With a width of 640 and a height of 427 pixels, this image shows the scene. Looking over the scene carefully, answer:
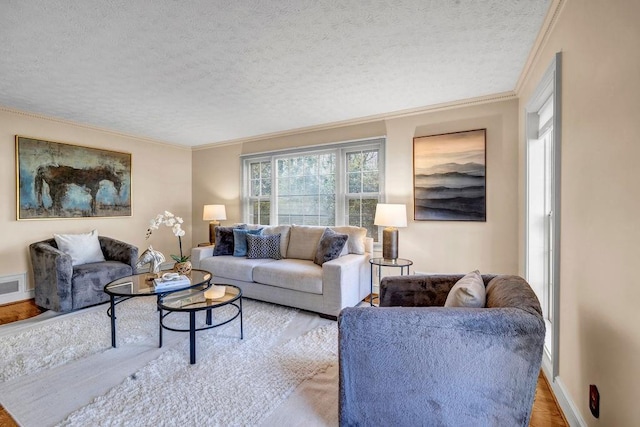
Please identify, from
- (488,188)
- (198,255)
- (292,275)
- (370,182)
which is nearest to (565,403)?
(488,188)

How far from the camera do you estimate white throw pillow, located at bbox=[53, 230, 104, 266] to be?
3551 millimetres

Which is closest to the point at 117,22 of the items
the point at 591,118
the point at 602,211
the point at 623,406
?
the point at 591,118

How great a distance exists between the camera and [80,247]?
11.9 feet

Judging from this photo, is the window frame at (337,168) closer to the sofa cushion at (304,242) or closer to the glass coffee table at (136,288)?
the sofa cushion at (304,242)

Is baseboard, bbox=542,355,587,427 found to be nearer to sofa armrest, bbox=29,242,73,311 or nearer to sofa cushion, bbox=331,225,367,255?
sofa cushion, bbox=331,225,367,255

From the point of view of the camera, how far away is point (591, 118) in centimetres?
141

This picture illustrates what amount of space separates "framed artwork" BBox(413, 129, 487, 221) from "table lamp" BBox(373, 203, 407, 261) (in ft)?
1.23

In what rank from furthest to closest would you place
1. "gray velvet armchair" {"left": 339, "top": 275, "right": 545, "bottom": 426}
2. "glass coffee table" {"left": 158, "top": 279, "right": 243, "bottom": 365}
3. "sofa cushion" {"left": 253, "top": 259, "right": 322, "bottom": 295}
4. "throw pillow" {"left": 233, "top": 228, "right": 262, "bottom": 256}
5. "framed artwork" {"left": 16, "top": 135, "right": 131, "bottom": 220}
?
"throw pillow" {"left": 233, "top": 228, "right": 262, "bottom": 256} → "framed artwork" {"left": 16, "top": 135, "right": 131, "bottom": 220} → "sofa cushion" {"left": 253, "top": 259, "right": 322, "bottom": 295} → "glass coffee table" {"left": 158, "top": 279, "right": 243, "bottom": 365} → "gray velvet armchair" {"left": 339, "top": 275, "right": 545, "bottom": 426}

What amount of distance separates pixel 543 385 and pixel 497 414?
39.9 inches

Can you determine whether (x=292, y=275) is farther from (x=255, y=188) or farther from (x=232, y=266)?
(x=255, y=188)

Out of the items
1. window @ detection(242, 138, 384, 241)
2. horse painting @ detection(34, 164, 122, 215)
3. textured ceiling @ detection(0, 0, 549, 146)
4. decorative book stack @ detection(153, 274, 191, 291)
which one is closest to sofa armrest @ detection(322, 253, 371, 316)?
window @ detection(242, 138, 384, 241)

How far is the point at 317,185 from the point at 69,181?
3464mm

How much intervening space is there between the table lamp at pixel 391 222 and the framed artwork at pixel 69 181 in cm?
402

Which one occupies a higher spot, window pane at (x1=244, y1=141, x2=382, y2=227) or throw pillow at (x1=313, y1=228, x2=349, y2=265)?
window pane at (x1=244, y1=141, x2=382, y2=227)
